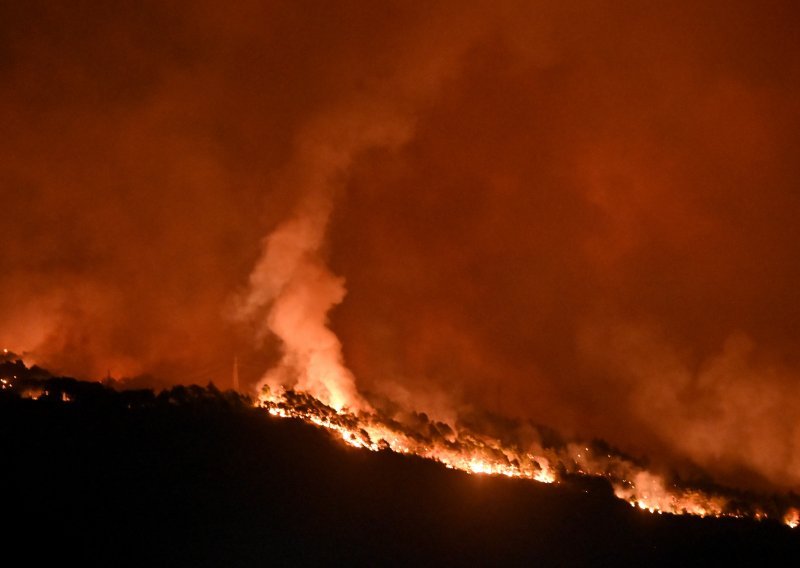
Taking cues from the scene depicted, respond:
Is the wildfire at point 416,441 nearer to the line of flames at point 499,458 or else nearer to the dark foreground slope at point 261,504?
the line of flames at point 499,458

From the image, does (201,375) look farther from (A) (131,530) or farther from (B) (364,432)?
(A) (131,530)

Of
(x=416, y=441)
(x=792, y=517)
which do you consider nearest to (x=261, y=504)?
(x=416, y=441)

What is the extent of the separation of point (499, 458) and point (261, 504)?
16.2 feet

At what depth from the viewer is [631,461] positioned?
53.4 feet

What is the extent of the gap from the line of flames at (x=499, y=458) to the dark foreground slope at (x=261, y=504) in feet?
1.89

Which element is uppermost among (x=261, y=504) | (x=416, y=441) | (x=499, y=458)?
(x=416, y=441)

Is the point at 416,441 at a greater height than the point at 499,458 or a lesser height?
greater

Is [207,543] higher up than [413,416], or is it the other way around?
[413,416]

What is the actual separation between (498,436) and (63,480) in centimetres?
834

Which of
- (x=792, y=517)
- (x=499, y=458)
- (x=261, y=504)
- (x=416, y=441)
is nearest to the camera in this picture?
(x=261, y=504)

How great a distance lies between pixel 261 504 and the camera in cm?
1027

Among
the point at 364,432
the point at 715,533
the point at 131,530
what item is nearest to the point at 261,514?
the point at 131,530

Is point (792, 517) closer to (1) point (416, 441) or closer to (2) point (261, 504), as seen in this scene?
(1) point (416, 441)

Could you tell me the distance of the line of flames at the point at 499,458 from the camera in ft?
42.8
